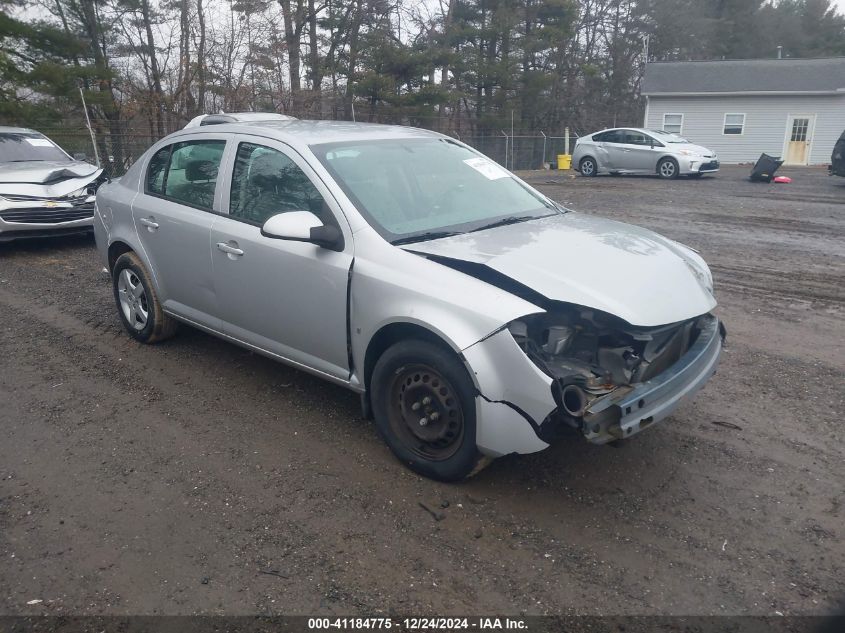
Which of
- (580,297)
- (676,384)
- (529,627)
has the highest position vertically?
(580,297)

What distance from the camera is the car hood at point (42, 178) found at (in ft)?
30.6

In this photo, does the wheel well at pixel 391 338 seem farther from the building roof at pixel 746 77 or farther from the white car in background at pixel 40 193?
the building roof at pixel 746 77

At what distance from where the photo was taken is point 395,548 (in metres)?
3.06

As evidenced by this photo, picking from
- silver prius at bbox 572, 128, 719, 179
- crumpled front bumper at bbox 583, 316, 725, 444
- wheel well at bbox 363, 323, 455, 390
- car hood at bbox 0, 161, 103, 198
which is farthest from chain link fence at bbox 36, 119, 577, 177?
crumpled front bumper at bbox 583, 316, 725, 444

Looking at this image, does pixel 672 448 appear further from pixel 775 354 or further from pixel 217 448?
pixel 217 448

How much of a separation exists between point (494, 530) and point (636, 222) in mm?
9592

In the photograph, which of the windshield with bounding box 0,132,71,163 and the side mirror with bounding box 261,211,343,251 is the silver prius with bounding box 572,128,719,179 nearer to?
the windshield with bounding box 0,132,71,163

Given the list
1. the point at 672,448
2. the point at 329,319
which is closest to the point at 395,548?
the point at 329,319

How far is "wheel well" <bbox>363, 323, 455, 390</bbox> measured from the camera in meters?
3.38

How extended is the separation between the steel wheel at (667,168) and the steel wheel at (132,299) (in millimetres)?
18595

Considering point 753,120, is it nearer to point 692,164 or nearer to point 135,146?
point 692,164

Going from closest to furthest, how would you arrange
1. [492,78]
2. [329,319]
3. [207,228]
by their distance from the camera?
[329,319], [207,228], [492,78]

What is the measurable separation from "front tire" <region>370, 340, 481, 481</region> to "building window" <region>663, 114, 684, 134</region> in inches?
1221

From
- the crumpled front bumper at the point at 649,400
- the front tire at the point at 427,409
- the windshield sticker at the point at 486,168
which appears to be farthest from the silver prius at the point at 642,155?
the front tire at the point at 427,409
